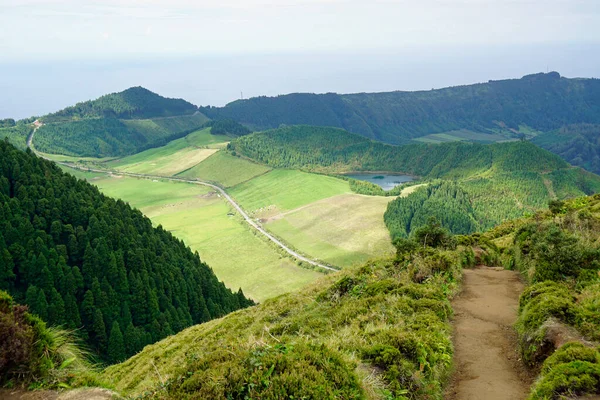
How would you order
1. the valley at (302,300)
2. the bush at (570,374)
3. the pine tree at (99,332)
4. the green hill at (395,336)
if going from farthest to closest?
the pine tree at (99,332) < the valley at (302,300) < the bush at (570,374) < the green hill at (395,336)

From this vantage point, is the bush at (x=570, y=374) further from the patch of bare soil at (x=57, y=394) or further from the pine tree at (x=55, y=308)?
the pine tree at (x=55, y=308)

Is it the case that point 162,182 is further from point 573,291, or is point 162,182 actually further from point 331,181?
point 573,291

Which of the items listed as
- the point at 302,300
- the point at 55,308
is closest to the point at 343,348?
the point at 302,300

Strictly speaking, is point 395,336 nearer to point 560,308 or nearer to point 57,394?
point 560,308

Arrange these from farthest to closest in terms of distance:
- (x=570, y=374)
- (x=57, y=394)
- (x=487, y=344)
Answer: (x=487, y=344), (x=570, y=374), (x=57, y=394)

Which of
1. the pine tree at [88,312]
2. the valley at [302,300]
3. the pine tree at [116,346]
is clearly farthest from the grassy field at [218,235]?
the pine tree at [116,346]
